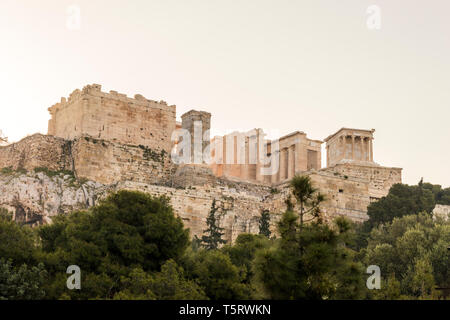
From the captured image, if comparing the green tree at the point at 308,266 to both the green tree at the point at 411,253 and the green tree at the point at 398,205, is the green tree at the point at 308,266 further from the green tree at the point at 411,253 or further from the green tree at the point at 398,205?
the green tree at the point at 398,205

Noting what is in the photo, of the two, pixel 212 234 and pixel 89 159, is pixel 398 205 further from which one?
pixel 89 159

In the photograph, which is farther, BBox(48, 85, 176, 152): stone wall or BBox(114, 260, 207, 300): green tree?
BBox(48, 85, 176, 152): stone wall

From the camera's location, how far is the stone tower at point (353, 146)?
49269 mm

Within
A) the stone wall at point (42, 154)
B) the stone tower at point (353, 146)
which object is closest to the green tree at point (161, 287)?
the stone wall at point (42, 154)

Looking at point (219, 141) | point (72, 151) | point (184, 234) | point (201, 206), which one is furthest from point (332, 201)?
point (184, 234)

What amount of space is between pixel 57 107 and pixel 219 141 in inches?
502

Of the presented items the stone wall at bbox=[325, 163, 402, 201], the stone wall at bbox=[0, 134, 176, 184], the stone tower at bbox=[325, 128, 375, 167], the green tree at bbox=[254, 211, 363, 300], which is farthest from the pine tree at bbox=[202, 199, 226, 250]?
the green tree at bbox=[254, 211, 363, 300]

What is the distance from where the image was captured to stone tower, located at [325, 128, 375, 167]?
49269mm

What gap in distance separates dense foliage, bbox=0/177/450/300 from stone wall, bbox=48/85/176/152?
13.8 meters

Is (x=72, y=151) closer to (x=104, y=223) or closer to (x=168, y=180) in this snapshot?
(x=168, y=180)

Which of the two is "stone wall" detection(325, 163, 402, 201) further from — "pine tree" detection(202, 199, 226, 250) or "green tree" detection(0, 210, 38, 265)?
"green tree" detection(0, 210, 38, 265)

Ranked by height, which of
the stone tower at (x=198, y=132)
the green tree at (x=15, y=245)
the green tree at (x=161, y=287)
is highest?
the stone tower at (x=198, y=132)

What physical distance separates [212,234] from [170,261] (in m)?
13.6

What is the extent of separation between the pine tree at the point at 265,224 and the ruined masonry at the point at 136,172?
52 centimetres
